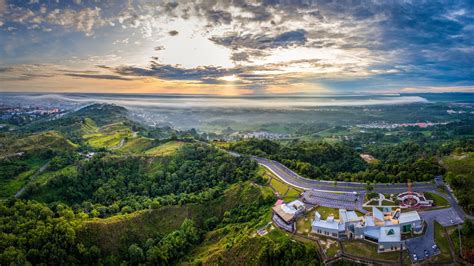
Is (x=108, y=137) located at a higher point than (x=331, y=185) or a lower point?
lower

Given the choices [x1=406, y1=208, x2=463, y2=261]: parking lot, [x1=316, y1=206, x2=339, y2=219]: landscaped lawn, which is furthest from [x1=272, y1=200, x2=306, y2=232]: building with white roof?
[x1=406, y1=208, x2=463, y2=261]: parking lot

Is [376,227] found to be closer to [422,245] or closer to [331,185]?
[422,245]

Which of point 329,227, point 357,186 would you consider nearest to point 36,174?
point 329,227

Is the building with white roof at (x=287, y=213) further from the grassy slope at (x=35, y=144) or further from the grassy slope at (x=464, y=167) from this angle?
the grassy slope at (x=35, y=144)

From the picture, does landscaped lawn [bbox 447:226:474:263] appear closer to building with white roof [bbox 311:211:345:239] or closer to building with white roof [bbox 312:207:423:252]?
building with white roof [bbox 312:207:423:252]

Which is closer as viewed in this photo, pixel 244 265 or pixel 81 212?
pixel 244 265

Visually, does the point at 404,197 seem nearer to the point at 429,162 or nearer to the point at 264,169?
the point at 429,162

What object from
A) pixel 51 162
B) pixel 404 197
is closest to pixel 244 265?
pixel 404 197
